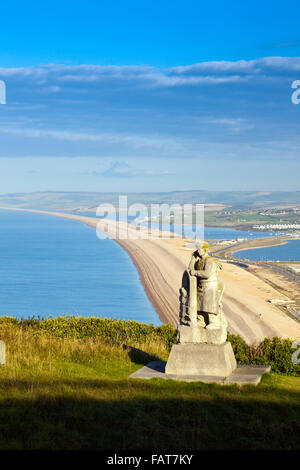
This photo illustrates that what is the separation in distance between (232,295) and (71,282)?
1082 inches

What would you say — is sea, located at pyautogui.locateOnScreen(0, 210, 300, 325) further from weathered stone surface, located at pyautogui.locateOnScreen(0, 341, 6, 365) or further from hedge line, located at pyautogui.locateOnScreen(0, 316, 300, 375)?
weathered stone surface, located at pyautogui.locateOnScreen(0, 341, 6, 365)

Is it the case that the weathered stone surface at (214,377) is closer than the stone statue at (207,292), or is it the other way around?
the weathered stone surface at (214,377)

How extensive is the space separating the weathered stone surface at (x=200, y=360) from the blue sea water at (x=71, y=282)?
4294 cm

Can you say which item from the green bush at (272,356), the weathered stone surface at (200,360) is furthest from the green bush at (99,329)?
the weathered stone surface at (200,360)

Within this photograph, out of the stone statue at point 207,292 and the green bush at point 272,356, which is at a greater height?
the stone statue at point 207,292

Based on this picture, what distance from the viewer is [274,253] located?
13838 cm

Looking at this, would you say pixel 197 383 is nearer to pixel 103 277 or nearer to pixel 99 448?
pixel 99 448

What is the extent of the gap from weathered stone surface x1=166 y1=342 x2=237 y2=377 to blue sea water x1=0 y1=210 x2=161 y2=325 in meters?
42.9

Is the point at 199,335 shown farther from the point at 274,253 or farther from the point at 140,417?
the point at 274,253

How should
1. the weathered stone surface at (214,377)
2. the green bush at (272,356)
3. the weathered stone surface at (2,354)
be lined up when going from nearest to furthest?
the weathered stone surface at (214,377) < the weathered stone surface at (2,354) < the green bush at (272,356)

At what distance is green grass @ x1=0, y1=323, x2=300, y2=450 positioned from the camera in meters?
9.17

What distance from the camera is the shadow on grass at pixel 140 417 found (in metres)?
9.12

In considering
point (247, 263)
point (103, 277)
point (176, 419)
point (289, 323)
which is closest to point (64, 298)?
point (103, 277)

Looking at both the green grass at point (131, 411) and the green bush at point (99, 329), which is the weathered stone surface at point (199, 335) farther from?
the green bush at point (99, 329)
